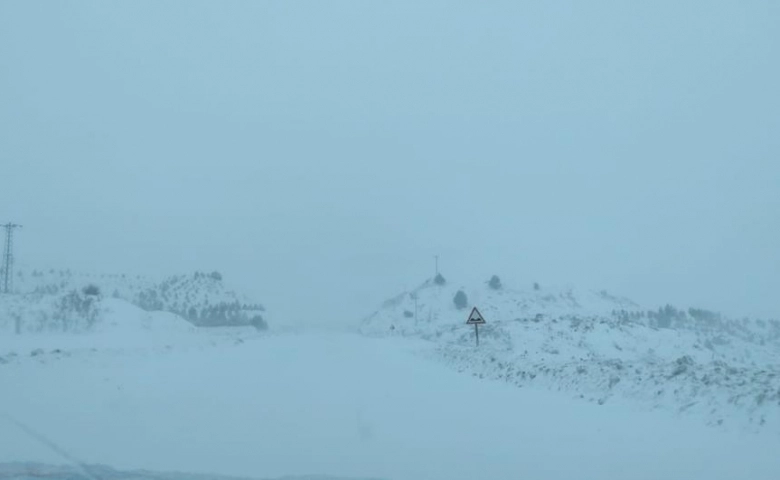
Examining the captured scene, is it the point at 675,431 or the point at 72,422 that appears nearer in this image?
the point at 675,431

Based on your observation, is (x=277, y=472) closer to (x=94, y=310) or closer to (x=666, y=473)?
(x=666, y=473)

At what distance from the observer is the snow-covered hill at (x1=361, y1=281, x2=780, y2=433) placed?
47.4 feet

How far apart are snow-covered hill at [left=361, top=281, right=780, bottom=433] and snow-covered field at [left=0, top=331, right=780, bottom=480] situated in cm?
57

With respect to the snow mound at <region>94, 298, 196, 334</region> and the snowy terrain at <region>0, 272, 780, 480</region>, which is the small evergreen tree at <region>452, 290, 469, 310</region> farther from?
the snowy terrain at <region>0, 272, 780, 480</region>

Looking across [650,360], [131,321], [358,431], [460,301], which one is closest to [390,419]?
[358,431]

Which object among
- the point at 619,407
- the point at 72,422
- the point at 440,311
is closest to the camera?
the point at 72,422

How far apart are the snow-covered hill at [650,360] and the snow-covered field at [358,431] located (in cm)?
57

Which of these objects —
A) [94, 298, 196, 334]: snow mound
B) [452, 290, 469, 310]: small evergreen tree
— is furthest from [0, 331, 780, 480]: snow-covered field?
[452, 290, 469, 310]: small evergreen tree

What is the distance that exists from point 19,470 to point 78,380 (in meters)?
13.4

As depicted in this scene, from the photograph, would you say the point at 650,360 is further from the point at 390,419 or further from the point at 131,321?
the point at 131,321

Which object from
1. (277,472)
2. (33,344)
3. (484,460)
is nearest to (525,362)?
(484,460)

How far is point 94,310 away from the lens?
2608 inches

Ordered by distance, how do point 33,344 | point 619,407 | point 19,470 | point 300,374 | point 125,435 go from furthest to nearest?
point 33,344
point 300,374
point 619,407
point 125,435
point 19,470

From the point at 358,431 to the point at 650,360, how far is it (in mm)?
15544
